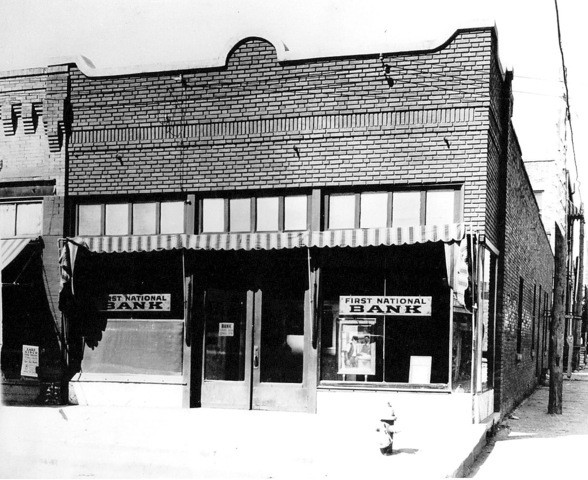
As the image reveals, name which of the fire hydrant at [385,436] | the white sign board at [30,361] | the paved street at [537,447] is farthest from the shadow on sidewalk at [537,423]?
the white sign board at [30,361]

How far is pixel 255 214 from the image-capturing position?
1130 cm

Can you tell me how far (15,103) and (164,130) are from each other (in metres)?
2.94

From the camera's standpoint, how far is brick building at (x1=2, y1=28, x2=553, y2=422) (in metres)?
10.4

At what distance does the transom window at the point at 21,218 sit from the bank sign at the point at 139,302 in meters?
1.88

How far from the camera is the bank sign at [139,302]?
11.6m

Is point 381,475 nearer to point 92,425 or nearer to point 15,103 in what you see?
point 92,425

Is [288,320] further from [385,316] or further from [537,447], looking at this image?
[537,447]

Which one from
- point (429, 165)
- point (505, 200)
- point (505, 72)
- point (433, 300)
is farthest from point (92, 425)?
point (505, 72)

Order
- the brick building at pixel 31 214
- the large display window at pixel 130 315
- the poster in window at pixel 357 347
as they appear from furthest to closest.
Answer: the brick building at pixel 31 214 → the large display window at pixel 130 315 → the poster in window at pixel 357 347

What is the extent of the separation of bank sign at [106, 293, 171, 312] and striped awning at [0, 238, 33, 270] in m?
1.71

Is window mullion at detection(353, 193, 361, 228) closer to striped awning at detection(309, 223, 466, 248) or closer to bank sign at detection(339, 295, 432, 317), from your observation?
striped awning at detection(309, 223, 466, 248)

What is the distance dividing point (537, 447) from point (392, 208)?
4078 mm

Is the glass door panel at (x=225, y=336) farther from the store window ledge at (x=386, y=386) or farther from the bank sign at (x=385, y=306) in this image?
the bank sign at (x=385, y=306)

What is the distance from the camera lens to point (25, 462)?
811 cm
